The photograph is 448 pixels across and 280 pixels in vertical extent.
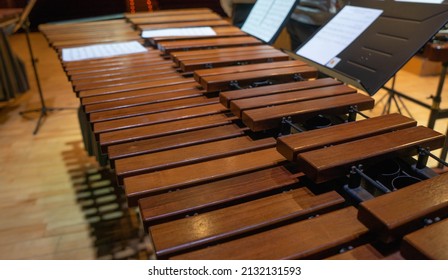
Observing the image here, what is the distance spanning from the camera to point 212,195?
3.59 ft

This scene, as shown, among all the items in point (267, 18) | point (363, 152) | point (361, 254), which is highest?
point (267, 18)

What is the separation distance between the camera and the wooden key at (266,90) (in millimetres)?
1599

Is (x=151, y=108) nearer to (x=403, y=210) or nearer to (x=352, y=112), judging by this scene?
(x=352, y=112)

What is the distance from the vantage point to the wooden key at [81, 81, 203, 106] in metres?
1.76

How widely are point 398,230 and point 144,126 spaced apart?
1.02m

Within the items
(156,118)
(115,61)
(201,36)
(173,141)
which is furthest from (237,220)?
(201,36)

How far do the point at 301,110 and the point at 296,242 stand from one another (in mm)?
644

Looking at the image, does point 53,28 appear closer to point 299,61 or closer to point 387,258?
point 299,61

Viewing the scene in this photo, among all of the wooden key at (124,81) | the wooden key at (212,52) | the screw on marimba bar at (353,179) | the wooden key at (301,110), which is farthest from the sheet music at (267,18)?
the screw on marimba bar at (353,179)

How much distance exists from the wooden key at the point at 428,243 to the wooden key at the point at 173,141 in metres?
0.75

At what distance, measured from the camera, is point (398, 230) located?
86 centimetres

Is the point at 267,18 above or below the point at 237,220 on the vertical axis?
above

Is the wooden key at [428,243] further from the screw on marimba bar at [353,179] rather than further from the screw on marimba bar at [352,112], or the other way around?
the screw on marimba bar at [352,112]

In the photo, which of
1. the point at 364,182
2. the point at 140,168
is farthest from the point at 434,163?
the point at 140,168
